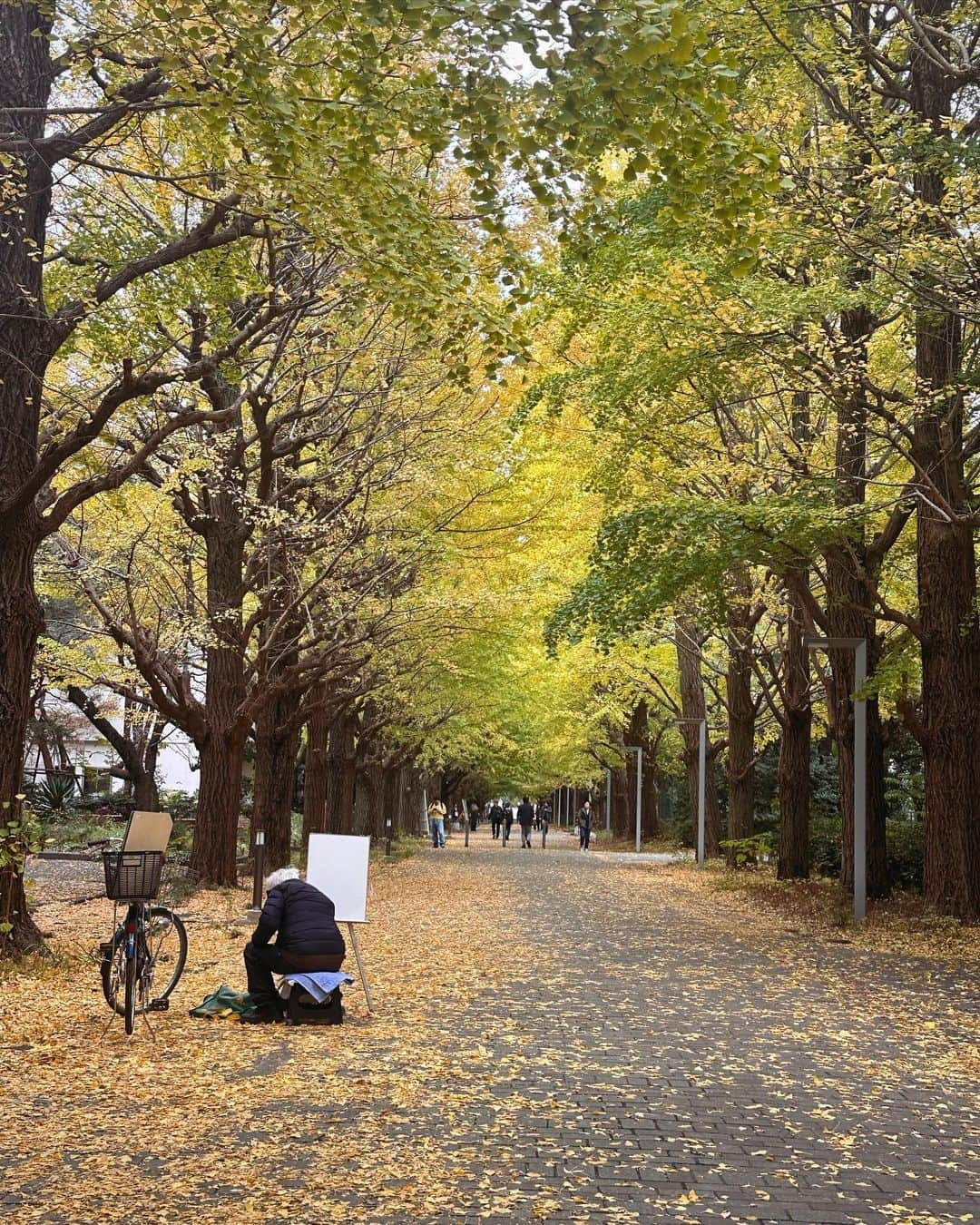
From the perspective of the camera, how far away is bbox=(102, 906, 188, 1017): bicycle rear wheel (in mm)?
9086

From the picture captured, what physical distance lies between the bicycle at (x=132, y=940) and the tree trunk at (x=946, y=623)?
10.4 metres

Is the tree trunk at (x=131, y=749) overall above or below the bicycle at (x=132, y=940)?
above

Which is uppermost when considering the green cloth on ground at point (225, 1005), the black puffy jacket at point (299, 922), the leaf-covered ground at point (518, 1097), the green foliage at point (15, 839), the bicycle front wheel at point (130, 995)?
the green foliage at point (15, 839)

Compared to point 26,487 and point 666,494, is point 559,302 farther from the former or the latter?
point 26,487

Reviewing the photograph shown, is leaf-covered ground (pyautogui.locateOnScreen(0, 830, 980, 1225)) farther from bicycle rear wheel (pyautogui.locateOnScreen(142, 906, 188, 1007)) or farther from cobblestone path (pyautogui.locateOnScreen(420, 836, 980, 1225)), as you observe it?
bicycle rear wheel (pyautogui.locateOnScreen(142, 906, 188, 1007))

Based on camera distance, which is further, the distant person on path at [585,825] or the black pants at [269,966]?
the distant person on path at [585,825]

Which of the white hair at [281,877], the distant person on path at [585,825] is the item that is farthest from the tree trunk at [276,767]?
the distant person on path at [585,825]

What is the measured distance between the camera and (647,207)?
604 inches

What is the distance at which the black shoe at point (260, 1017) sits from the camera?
9.46 m

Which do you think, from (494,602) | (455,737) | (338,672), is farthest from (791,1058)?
(455,737)

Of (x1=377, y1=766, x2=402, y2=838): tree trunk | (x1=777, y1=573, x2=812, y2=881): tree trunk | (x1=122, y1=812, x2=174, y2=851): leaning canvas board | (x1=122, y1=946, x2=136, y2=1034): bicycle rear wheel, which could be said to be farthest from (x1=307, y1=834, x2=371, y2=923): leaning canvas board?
(x1=377, y1=766, x2=402, y2=838): tree trunk

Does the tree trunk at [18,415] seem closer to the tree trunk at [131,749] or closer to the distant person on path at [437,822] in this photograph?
the tree trunk at [131,749]

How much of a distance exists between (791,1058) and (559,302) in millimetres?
10115

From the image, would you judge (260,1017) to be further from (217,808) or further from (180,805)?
(180,805)
